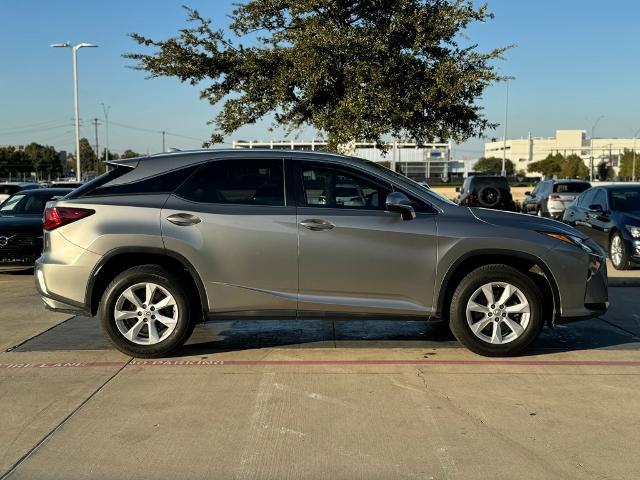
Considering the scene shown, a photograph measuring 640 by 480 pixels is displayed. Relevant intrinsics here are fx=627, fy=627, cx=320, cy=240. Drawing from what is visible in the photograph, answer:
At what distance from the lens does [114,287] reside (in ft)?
18.3

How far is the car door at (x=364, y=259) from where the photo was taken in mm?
5492

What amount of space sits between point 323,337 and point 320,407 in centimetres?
203

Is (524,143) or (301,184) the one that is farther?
(524,143)

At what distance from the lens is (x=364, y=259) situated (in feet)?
18.0

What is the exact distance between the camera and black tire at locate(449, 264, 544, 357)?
18.3 ft

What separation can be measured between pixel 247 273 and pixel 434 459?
2.48 m

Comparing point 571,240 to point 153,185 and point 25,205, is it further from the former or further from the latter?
point 25,205

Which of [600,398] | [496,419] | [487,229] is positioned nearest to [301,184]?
[487,229]

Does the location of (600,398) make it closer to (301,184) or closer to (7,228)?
(301,184)

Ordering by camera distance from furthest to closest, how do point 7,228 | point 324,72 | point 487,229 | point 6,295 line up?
point 324,72, point 7,228, point 6,295, point 487,229

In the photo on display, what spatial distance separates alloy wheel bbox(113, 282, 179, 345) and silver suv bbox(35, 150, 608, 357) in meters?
0.01

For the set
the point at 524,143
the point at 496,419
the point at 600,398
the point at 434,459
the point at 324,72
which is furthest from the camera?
the point at 524,143

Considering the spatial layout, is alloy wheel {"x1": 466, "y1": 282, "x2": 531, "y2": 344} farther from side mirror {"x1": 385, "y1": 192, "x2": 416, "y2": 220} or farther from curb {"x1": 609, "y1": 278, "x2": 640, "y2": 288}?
curb {"x1": 609, "y1": 278, "x2": 640, "y2": 288}

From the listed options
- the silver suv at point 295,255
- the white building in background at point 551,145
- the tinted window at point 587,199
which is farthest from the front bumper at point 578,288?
the white building in background at point 551,145
